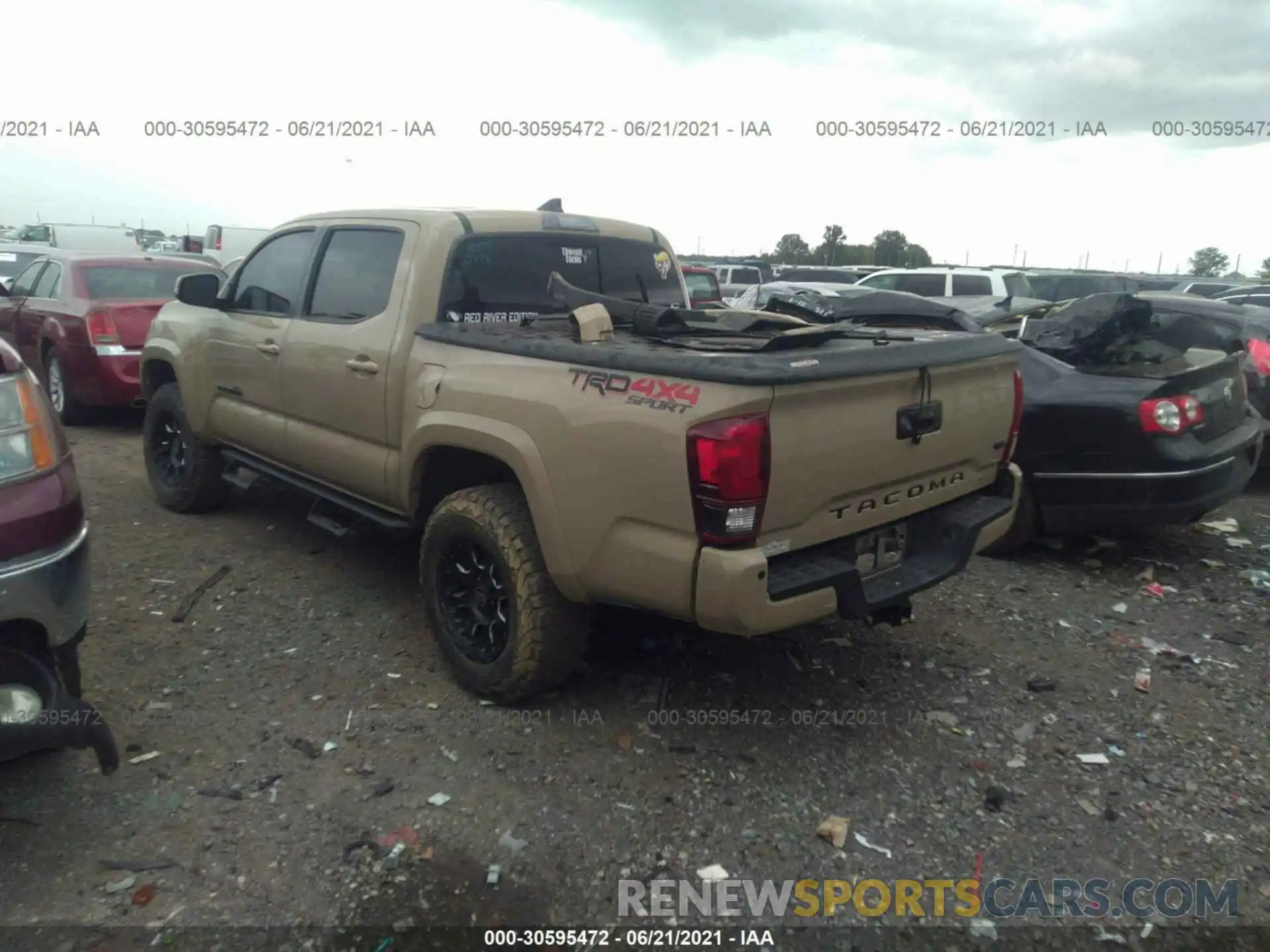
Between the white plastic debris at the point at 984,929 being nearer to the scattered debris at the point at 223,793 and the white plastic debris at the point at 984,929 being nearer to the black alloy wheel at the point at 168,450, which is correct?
the scattered debris at the point at 223,793

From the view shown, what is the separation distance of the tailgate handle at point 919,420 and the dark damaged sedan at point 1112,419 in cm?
117

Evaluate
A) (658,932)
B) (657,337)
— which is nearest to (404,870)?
(658,932)

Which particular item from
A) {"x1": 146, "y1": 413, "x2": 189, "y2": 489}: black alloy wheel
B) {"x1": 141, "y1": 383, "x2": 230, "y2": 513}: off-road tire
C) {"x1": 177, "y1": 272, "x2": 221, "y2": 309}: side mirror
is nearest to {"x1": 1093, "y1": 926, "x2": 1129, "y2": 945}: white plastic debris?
{"x1": 177, "y1": 272, "x2": 221, "y2": 309}: side mirror

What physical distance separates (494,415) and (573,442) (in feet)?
1.50

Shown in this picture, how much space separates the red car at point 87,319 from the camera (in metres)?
7.81

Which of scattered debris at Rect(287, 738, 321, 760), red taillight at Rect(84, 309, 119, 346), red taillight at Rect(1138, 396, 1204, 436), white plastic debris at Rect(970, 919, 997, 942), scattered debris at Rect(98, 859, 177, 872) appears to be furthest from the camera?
red taillight at Rect(84, 309, 119, 346)

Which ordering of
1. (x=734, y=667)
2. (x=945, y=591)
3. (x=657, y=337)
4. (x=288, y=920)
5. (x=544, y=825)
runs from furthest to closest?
(x=945, y=591) < (x=734, y=667) < (x=657, y=337) < (x=544, y=825) < (x=288, y=920)

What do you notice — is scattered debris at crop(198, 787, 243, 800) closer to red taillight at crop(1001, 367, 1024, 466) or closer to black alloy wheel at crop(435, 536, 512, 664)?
black alloy wheel at crop(435, 536, 512, 664)

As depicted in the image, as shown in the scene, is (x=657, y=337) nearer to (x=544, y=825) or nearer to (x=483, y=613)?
(x=483, y=613)

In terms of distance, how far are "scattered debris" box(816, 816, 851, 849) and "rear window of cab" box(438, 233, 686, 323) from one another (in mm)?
2405

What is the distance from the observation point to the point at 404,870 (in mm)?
2705

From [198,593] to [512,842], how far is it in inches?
102

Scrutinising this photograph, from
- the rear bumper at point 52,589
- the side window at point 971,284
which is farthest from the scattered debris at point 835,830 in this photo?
the side window at point 971,284

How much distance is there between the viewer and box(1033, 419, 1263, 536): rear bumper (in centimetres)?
486
